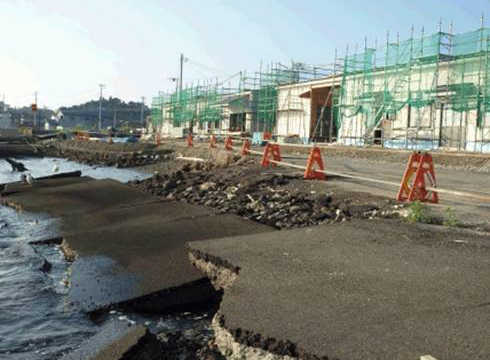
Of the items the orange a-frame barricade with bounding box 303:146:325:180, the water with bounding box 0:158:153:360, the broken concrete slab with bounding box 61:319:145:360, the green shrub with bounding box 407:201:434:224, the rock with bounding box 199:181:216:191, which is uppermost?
the orange a-frame barricade with bounding box 303:146:325:180

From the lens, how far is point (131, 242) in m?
8.88

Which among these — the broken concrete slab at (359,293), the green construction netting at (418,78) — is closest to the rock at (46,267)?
the broken concrete slab at (359,293)

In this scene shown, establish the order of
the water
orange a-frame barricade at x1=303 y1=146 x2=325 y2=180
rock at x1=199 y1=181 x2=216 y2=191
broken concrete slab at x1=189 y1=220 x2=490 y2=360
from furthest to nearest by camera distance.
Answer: rock at x1=199 y1=181 x2=216 y2=191 < orange a-frame barricade at x1=303 y1=146 x2=325 y2=180 < the water < broken concrete slab at x1=189 y1=220 x2=490 y2=360

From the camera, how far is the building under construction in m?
24.5

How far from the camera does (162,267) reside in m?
7.17

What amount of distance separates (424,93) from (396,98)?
2.20m

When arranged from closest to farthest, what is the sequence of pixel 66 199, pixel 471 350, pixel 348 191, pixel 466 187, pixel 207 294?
pixel 471 350 → pixel 207 294 → pixel 348 191 → pixel 466 187 → pixel 66 199

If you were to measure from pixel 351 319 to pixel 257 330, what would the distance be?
74 centimetres

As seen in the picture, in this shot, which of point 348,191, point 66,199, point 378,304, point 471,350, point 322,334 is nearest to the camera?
point 471,350

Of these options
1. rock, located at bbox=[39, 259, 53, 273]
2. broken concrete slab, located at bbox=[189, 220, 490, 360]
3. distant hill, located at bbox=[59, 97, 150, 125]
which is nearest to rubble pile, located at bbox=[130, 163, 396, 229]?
broken concrete slab, located at bbox=[189, 220, 490, 360]

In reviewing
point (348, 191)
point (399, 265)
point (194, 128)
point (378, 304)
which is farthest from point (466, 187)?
point (194, 128)

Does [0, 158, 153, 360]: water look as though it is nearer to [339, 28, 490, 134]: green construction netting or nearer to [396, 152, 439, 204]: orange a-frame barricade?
[396, 152, 439, 204]: orange a-frame barricade

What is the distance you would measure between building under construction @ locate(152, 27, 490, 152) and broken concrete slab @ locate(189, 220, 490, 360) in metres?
18.7

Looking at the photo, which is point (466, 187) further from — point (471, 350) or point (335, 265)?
point (471, 350)
